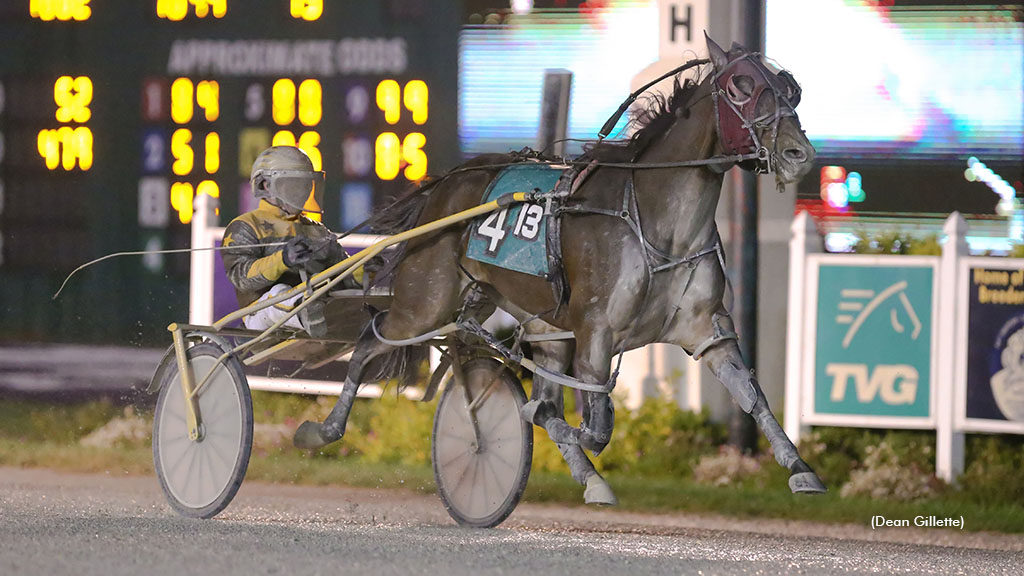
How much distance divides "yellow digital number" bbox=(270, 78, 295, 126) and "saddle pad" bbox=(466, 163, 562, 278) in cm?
409

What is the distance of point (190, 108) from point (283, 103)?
0.63 m

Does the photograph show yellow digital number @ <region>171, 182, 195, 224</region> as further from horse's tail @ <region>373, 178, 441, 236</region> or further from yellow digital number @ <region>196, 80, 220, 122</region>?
horse's tail @ <region>373, 178, 441, 236</region>

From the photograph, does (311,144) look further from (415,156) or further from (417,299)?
(417,299)

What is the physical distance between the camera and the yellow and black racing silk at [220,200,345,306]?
6.58m

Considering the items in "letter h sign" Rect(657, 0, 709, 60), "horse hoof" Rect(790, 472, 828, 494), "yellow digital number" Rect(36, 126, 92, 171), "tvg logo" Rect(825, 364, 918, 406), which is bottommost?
"horse hoof" Rect(790, 472, 828, 494)

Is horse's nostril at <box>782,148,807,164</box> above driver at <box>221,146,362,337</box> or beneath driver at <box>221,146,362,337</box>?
above

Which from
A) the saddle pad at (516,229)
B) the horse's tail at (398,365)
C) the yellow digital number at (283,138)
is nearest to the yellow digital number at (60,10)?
the yellow digital number at (283,138)

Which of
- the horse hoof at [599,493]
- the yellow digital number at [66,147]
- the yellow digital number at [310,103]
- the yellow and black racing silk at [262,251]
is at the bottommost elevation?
the horse hoof at [599,493]

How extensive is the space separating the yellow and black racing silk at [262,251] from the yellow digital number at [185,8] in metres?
4.16

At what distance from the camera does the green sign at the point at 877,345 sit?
28.9 feet

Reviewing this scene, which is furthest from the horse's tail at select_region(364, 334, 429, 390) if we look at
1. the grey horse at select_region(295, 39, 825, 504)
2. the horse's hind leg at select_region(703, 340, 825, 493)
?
the horse's hind leg at select_region(703, 340, 825, 493)

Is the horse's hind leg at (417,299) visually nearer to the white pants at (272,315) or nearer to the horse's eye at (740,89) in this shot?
the white pants at (272,315)

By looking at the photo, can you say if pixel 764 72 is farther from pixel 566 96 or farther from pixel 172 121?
pixel 172 121

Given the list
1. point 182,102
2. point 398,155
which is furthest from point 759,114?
point 182,102
